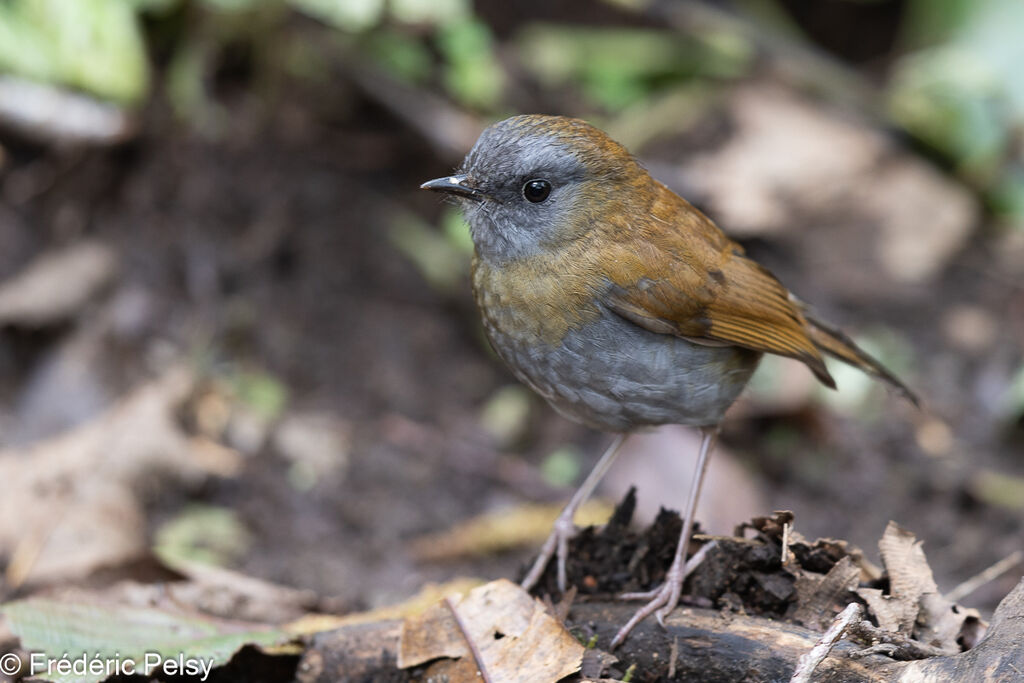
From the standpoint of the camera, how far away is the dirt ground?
4.92 metres

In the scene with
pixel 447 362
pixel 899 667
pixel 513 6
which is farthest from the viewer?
pixel 513 6

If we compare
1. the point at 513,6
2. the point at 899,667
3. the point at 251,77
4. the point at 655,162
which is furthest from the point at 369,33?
the point at 899,667

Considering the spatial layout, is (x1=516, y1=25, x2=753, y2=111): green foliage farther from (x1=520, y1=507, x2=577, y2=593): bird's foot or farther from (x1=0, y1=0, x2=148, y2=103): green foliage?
(x1=520, y1=507, x2=577, y2=593): bird's foot

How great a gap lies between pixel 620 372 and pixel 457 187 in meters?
0.78

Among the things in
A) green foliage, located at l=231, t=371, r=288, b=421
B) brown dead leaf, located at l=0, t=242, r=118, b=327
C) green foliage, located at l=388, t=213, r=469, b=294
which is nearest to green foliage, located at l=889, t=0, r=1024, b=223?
green foliage, located at l=388, t=213, r=469, b=294

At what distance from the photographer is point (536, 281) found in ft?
10.2

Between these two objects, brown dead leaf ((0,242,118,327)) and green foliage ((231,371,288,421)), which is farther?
green foliage ((231,371,288,421))

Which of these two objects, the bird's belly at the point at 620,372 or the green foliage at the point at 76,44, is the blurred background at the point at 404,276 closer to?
the green foliage at the point at 76,44

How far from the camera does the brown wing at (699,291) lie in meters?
3.10

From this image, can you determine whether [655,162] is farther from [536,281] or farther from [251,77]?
[536,281]

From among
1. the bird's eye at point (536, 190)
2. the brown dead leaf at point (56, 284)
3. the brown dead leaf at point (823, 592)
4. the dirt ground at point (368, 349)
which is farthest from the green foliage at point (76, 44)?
the brown dead leaf at point (823, 592)

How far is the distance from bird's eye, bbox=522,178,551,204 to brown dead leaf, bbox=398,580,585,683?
3.92 feet

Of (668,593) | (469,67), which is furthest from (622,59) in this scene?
(668,593)

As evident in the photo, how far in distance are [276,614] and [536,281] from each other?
1492 mm
